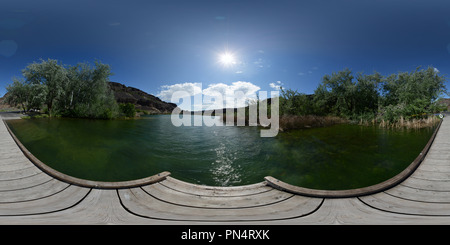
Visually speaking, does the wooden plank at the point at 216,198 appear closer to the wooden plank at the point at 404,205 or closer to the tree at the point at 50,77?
the wooden plank at the point at 404,205

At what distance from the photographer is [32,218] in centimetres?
144

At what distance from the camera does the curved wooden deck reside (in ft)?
4.74

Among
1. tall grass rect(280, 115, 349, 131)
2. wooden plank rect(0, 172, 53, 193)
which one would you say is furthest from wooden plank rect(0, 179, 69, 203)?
tall grass rect(280, 115, 349, 131)

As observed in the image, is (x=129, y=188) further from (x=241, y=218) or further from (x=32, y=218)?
(x=241, y=218)

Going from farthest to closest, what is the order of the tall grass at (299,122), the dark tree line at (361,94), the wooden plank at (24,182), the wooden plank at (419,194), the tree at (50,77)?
the tree at (50,77)
the dark tree line at (361,94)
the tall grass at (299,122)
the wooden plank at (24,182)
the wooden plank at (419,194)

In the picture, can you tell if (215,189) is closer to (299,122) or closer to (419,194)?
(419,194)

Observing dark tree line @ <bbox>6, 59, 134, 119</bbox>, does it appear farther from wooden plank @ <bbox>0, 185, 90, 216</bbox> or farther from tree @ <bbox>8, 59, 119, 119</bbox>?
wooden plank @ <bbox>0, 185, 90, 216</bbox>

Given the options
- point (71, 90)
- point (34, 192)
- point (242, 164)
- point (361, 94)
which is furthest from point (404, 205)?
point (71, 90)

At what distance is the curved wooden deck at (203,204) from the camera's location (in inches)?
56.9

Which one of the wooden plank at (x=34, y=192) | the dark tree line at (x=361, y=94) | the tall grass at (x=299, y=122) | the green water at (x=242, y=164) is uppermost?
the dark tree line at (x=361, y=94)

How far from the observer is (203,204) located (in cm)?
172

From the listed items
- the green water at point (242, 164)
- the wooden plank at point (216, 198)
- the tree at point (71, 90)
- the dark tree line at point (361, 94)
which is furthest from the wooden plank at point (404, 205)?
the tree at point (71, 90)
